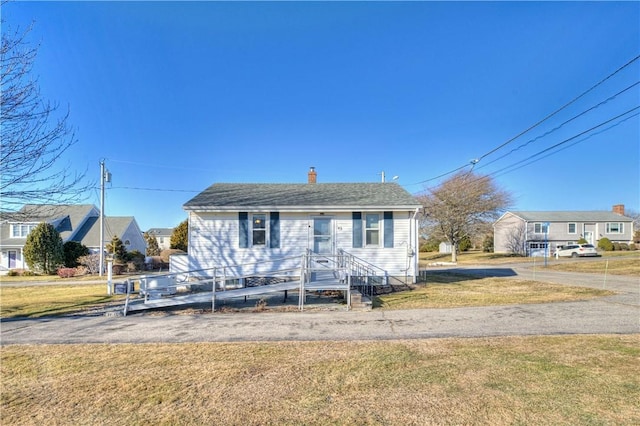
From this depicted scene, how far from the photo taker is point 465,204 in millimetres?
32938

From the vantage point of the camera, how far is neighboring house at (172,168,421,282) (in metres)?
13.5

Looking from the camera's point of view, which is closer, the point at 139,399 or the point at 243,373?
the point at 139,399

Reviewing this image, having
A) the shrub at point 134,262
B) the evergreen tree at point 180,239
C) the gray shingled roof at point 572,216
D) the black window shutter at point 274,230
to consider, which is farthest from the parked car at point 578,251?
the shrub at point 134,262

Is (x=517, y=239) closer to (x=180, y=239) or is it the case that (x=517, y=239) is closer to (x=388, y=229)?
(x=388, y=229)

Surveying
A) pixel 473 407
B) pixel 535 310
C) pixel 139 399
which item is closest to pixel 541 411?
pixel 473 407

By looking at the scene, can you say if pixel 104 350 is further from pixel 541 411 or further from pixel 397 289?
pixel 397 289

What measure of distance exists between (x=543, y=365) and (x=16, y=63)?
31.8 feet

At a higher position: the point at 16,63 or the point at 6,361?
the point at 16,63

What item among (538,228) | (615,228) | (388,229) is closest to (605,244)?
(615,228)

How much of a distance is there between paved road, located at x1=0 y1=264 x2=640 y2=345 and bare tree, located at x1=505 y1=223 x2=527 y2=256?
36545mm

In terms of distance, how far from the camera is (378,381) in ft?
14.3

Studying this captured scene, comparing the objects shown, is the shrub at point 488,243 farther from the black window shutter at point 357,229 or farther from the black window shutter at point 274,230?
the black window shutter at point 274,230

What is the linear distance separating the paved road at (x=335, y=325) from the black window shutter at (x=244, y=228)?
4957mm

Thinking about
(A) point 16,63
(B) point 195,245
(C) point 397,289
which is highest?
(A) point 16,63
